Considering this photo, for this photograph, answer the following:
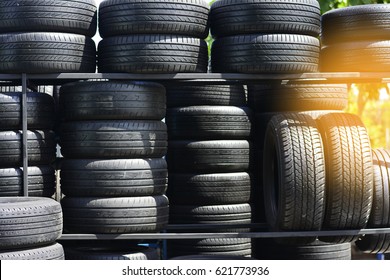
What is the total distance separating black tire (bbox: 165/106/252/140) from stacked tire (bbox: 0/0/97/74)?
63.4 inches

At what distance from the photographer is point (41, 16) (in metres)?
7.14

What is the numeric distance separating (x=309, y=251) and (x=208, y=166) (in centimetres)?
160

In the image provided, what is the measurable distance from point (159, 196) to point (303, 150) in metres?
1.66

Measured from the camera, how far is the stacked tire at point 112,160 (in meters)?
7.10

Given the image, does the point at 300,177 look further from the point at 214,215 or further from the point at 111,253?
the point at 111,253

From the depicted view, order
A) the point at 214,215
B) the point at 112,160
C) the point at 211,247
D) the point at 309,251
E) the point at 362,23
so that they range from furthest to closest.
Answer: the point at 211,247
the point at 214,215
the point at 309,251
the point at 362,23
the point at 112,160

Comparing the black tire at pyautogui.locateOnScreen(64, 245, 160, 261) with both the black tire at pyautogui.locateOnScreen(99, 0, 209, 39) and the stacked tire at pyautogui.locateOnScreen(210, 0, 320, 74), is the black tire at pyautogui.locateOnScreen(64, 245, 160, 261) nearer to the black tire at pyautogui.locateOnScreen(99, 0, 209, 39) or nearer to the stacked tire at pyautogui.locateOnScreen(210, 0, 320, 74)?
the stacked tire at pyautogui.locateOnScreen(210, 0, 320, 74)

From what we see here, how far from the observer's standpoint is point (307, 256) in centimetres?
805

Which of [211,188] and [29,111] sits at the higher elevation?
[29,111]

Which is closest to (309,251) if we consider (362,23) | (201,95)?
(201,95)

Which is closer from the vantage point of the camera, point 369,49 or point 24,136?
point 24,136

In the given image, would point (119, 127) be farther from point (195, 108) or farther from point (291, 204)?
point (291, 204)

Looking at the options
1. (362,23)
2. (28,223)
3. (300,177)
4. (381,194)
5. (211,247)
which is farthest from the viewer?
(211,247)

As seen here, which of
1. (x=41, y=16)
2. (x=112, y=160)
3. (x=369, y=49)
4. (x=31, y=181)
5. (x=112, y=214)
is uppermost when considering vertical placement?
(x=41, y=16)
